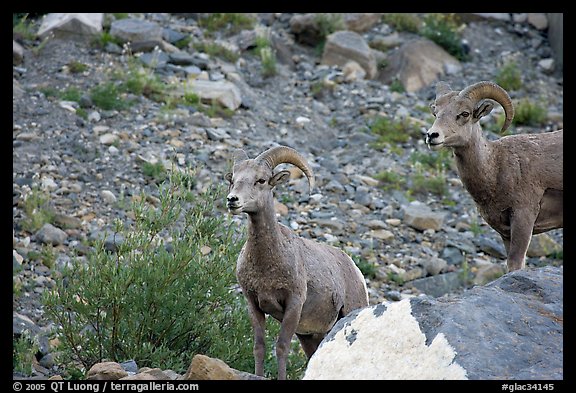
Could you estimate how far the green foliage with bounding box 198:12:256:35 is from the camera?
2006 centimetres

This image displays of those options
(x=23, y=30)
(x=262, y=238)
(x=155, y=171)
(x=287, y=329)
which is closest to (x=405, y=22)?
(x=23, y=30)

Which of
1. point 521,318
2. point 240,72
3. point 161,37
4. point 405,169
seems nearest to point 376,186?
point 405,169

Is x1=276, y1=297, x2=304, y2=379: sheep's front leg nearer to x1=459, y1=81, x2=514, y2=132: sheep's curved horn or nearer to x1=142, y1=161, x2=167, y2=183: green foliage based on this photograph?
x1=459, y1=81, x2=514, y2=132: sheep's curved horn

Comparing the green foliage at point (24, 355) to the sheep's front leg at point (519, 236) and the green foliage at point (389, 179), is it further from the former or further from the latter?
the green foliage at point (389, 179)

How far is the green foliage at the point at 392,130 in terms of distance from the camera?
57.1 ft

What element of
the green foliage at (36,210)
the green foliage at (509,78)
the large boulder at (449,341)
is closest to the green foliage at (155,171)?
the green foliage at (36,210)

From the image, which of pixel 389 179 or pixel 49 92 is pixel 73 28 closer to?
pixel 49 92

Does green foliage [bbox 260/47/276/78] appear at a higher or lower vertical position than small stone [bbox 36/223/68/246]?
lower

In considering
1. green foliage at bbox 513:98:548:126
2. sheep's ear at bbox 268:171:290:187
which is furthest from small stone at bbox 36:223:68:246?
green foliage at bbox 513:98:548:126

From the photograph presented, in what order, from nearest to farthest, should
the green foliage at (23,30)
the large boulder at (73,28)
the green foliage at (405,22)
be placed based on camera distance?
the green foliage at (23,30) → the large boulder at (73,28) → the green foliage at (405,22)

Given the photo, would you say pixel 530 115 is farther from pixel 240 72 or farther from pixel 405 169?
pixel 240 72

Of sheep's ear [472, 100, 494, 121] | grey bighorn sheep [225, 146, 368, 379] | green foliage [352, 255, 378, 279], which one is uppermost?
sheep's ear [472, 100, 494, 121]

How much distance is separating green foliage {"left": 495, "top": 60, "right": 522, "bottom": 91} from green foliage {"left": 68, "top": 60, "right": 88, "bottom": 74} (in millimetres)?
7949

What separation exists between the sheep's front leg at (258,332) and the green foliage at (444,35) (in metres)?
13.3
